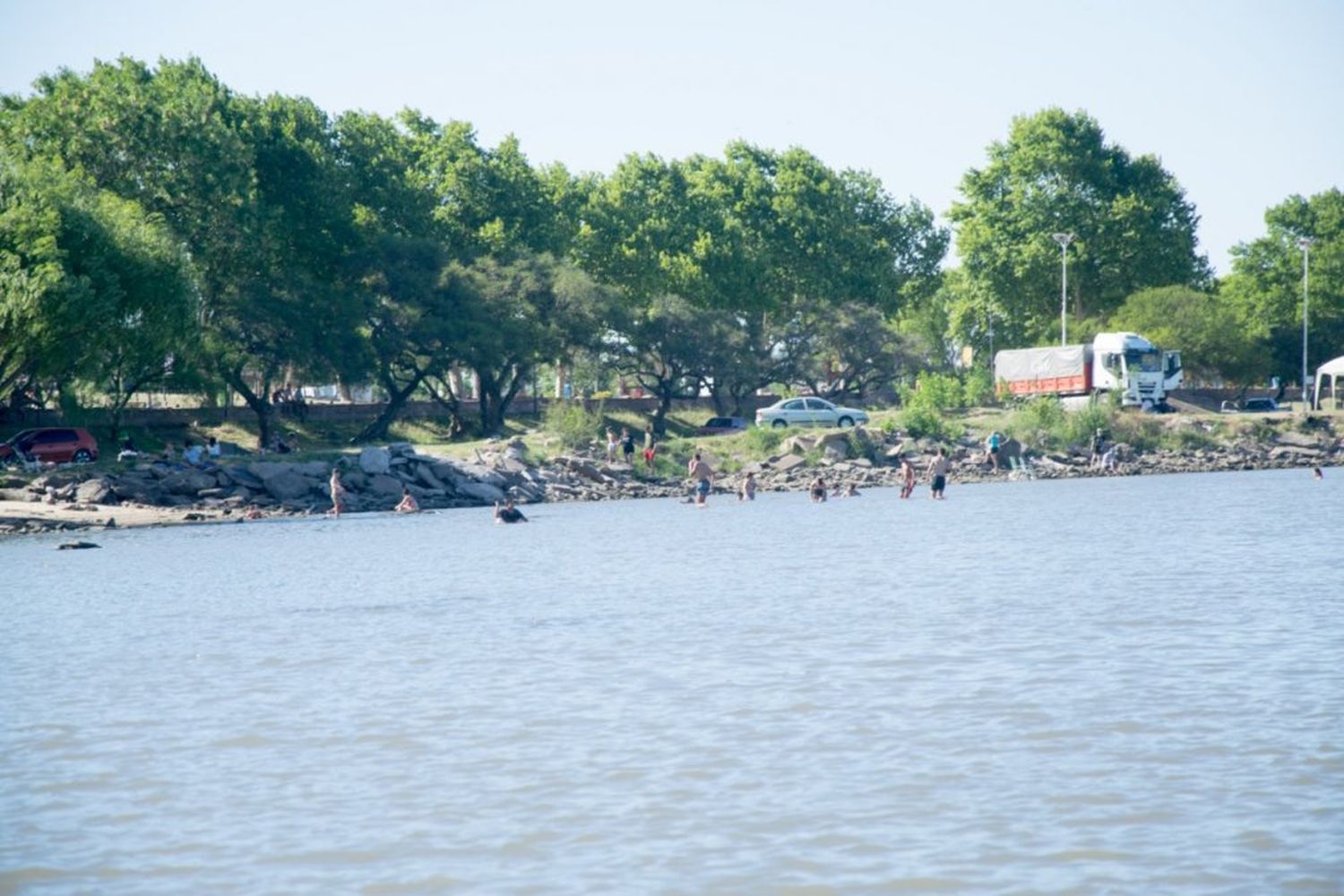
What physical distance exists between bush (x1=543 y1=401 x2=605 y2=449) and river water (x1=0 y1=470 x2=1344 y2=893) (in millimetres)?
37576

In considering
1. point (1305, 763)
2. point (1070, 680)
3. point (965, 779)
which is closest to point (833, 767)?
point (965, 779)

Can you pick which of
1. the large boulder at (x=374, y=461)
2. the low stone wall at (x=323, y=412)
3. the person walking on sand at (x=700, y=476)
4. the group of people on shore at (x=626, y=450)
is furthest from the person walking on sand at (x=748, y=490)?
the low stone wall at (x=323, y=412)

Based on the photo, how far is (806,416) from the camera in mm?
78375

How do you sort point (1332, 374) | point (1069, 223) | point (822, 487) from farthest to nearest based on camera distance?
point (1069, 223)
point (1332, 374)
point (822, 487)

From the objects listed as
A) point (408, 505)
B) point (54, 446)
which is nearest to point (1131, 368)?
point (408, 505)

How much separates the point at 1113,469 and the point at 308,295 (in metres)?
39.4

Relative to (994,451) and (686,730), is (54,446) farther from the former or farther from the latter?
(686,730)

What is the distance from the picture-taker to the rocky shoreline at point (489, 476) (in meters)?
53.0

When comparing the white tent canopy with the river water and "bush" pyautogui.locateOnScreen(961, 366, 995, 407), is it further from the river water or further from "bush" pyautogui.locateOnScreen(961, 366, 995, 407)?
the river water

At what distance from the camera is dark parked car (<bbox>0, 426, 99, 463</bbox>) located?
58463mm

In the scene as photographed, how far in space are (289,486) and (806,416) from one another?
2915 cm

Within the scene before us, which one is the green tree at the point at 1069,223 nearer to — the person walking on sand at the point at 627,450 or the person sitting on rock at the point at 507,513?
the person walking on sand at the point at 627,450

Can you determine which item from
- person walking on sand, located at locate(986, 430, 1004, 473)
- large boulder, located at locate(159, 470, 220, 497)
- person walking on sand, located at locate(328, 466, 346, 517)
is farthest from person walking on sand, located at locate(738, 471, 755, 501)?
large boulder, located at locate(159, 470, 220, 497)

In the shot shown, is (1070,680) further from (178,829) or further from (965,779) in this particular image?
(178,829)
